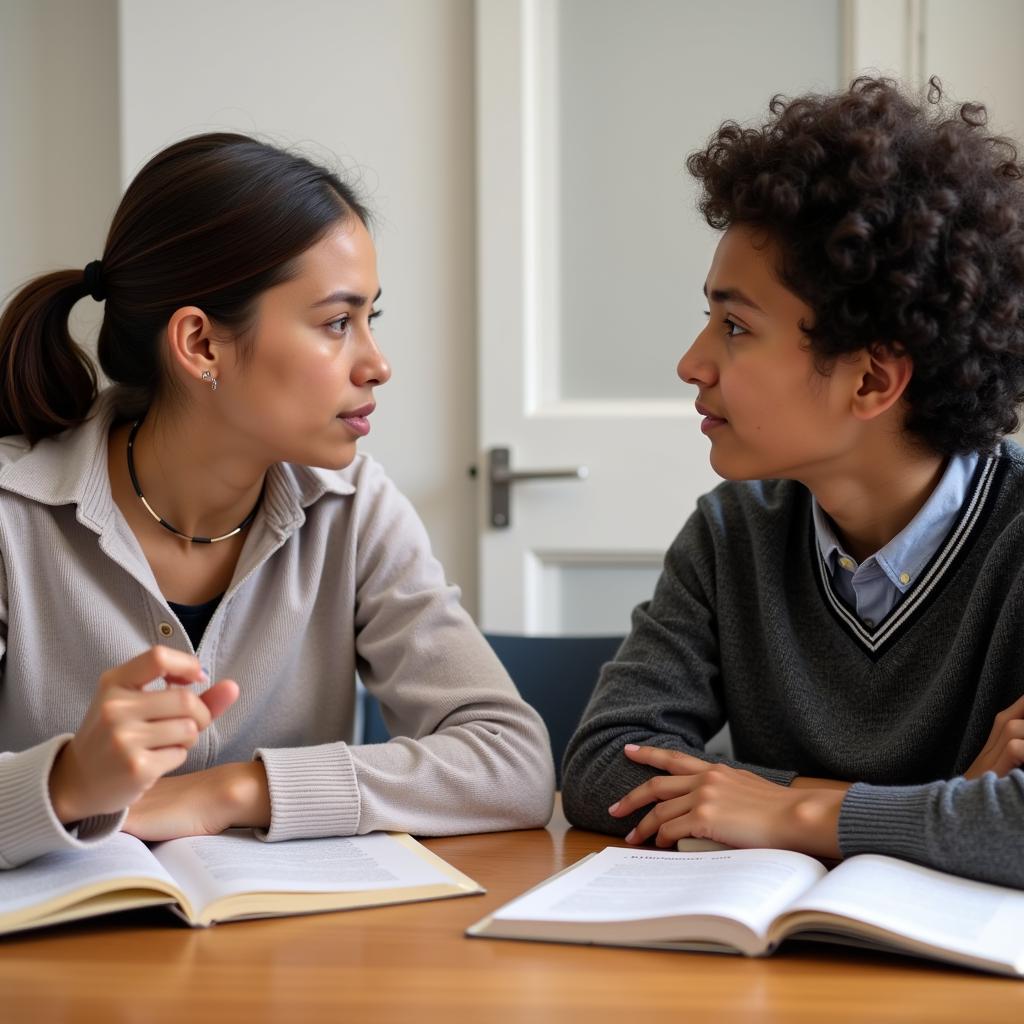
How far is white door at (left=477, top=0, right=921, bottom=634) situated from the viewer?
2.56 meters

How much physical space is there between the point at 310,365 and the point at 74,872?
0.63 meters

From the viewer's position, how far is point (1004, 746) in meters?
1.10

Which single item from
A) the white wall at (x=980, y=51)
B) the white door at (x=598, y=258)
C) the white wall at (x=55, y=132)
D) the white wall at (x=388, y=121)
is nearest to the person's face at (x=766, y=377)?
the white door at (x=598, y=258)

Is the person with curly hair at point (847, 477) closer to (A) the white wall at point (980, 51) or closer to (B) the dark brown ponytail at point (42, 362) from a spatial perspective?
(B) the dark brown ponytail at point (42, 362)

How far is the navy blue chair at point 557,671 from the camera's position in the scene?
188 cm

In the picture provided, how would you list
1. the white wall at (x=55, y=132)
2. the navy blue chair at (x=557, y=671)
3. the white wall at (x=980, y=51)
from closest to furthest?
the navy blue chair at (x=557, y=671)
the white wall at (x=980, y=51)
the white wall at (x=55, y=132)

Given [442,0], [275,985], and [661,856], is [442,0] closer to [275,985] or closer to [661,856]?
[661,856]

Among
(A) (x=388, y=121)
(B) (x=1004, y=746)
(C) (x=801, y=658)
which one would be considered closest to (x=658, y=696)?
(C) (x=801, y=658)

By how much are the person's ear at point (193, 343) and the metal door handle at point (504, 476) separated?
47.3 inches

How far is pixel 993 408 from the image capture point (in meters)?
1.32

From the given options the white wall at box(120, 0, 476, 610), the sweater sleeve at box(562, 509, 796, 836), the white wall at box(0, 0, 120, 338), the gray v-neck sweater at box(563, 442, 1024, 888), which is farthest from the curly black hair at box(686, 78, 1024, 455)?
the white wall at box(0, 0, 120, 338)

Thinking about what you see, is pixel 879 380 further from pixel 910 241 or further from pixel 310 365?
pixel 310 365

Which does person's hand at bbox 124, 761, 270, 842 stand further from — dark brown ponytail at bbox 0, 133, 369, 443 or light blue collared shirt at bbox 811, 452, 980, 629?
light blue collared shirt at bbox 811, 452, 980, 629

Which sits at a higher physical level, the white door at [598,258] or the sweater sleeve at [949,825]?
the white door at [598,258]
